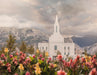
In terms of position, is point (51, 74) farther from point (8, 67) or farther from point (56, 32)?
point (56, 32)

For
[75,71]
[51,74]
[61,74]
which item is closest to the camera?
[61,74]

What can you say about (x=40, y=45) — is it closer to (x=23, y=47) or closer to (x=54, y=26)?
(x=54, y=26)

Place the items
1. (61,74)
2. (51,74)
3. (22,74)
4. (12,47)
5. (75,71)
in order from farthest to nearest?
(12,47), (51,74), (75,71), (22,74), (61,74)

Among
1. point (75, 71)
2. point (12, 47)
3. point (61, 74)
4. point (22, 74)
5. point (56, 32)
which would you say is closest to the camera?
point (61, 74)

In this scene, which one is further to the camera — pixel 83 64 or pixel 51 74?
pixel 83 64

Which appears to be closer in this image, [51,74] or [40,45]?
[51,74]

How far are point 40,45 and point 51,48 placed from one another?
16.5 feet

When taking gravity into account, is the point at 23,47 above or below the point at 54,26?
below

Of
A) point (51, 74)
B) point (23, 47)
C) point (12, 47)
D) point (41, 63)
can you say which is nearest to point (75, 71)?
point (51, 74)

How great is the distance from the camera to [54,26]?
6606 cm

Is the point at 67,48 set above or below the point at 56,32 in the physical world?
below

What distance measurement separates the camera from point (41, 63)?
3.72 meters

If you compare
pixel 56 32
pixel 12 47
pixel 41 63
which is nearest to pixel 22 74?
pixel 41 63

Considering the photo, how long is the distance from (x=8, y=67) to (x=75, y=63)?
166 cm
